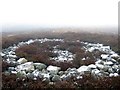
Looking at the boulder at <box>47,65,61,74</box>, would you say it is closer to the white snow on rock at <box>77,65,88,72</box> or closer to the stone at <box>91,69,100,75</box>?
the white snow on rock at <box>77,65,88,72</box>

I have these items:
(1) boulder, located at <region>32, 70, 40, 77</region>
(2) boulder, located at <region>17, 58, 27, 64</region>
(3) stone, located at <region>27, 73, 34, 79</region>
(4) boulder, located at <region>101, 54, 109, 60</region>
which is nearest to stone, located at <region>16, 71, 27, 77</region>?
(3) stone, located at <region>27, 73, 34, 79</region>

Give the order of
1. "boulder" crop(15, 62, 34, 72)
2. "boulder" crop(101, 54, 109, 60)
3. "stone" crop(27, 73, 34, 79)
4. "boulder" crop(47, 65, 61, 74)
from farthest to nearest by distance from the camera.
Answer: "boulder" crop(101, 54, 109, 60), "boulder" crop(15, 62, 34, 72), "boulder" crop(47, 65, 61, 74), "stone" crop(27, 73, 34, 79)

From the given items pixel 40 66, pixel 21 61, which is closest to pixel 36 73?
pixel 40 66

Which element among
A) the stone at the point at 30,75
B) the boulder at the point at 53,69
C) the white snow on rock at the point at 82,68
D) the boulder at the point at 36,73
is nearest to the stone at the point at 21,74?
the stone at the point at 30,75

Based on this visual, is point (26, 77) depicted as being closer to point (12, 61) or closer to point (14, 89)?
point (14, 89)

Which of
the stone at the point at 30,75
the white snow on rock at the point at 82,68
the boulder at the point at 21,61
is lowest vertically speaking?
the white snow on rock at the point at 82,68

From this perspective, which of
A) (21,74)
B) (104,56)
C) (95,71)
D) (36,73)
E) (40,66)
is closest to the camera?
(21,74)

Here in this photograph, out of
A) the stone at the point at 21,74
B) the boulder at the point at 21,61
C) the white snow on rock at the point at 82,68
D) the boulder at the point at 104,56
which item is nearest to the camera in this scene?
the stone at the point at 21,74

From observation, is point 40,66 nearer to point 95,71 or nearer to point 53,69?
point 53,69

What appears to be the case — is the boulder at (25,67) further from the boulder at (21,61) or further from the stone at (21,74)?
the boulder at (21,61)
